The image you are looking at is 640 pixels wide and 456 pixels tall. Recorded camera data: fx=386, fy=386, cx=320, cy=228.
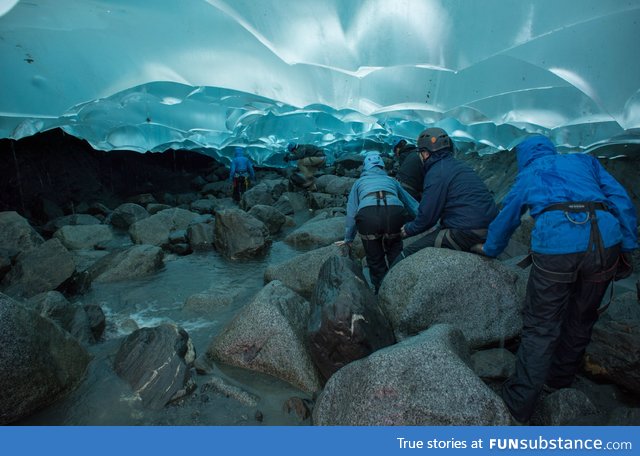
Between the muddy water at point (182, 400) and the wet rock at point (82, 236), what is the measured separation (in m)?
3.21

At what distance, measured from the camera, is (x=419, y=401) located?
7.13 feet

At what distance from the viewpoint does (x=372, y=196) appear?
13.8ft

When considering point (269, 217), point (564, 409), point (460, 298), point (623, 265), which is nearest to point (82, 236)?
point (269, 217)

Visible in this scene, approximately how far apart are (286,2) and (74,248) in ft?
22.0

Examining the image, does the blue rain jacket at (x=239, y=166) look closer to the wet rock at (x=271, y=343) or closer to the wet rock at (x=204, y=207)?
the wet rock at (x=204, y=207)

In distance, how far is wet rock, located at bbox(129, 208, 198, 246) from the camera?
8.23 meters

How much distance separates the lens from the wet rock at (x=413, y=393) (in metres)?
2.13

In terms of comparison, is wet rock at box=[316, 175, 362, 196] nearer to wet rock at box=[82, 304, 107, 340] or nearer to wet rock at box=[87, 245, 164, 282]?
wet rock at box=[87, 245, 164, 282]

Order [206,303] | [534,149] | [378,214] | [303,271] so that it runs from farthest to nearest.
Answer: [303,271]
[206,303]
[378,214]
[534,149]

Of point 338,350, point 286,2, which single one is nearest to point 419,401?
point 338,350

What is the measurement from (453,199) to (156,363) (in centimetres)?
308

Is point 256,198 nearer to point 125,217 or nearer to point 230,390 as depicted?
point 125,217

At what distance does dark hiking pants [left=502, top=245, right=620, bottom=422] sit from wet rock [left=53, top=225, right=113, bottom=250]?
8.60 meters

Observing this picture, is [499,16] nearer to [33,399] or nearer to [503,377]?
[503,377]
